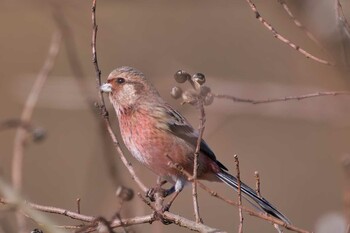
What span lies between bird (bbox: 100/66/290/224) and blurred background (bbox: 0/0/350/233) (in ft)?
5.14

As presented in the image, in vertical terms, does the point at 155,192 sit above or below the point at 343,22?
below

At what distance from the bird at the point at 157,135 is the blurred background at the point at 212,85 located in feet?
5.14

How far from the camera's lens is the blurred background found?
848 cm

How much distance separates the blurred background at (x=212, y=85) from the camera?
8.48 m

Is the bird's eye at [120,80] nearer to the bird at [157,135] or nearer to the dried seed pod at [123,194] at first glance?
the bird at [157,135]

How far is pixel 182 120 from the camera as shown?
564cm

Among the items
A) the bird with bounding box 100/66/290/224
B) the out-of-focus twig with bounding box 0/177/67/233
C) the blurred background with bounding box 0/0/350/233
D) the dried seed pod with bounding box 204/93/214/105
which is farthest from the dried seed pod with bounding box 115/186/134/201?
the blurred background with bounding box 0/0/350/233

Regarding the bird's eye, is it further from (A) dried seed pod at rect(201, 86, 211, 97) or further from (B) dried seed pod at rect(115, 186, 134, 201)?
(B) dried seed pod at rect(115, 186, 134, 201)

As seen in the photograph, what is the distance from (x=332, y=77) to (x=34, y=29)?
12731 mm

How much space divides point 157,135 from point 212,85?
2.80 metres

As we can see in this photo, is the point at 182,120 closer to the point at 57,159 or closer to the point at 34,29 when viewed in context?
the point at 57,159

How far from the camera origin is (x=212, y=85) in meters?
8.31

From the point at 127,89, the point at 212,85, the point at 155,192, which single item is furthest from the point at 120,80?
the point at 212,85

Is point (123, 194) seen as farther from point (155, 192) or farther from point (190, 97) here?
point (155, 192)
